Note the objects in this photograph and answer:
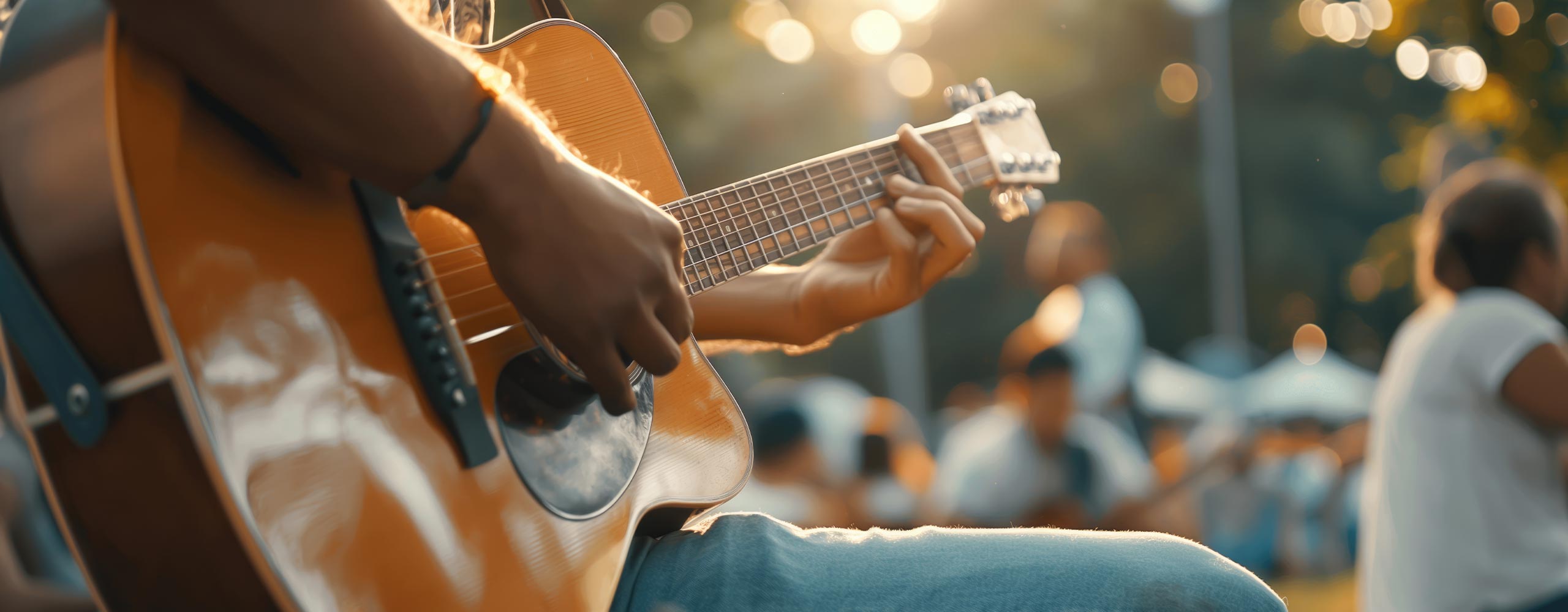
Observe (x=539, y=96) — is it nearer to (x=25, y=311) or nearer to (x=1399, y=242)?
(x=25, y=311)

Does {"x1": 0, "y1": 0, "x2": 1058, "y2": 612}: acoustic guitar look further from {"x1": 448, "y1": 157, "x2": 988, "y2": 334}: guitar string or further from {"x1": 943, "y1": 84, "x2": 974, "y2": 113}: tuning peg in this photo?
{"x1": 943, "y1": 84, "x2": 974, "y2": 113}: tuning peg

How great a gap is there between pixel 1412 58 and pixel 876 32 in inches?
126

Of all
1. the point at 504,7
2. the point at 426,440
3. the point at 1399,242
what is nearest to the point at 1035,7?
the point at 1399,242

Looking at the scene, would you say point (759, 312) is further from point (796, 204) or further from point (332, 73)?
point (332, 73)

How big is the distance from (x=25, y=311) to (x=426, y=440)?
304 mm

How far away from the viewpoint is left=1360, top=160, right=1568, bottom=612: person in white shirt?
2852mm

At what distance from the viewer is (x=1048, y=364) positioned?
Result: 13.0ft

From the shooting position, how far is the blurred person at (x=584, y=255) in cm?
75

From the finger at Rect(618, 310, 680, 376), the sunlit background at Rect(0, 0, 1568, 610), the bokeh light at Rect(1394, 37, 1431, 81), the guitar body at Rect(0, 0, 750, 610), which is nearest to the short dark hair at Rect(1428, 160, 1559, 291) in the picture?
the sunlit background at Rect(0, 0, 1568, 610)

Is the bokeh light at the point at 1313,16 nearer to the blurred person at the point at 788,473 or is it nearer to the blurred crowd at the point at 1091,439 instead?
the blurred crowd at the point at 1091,439

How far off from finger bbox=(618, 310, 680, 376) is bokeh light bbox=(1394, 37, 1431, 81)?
19.3 ft

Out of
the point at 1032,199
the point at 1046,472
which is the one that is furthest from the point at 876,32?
the point at 1032,199

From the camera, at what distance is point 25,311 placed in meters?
0.73

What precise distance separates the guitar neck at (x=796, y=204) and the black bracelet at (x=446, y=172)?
1.55 ft
